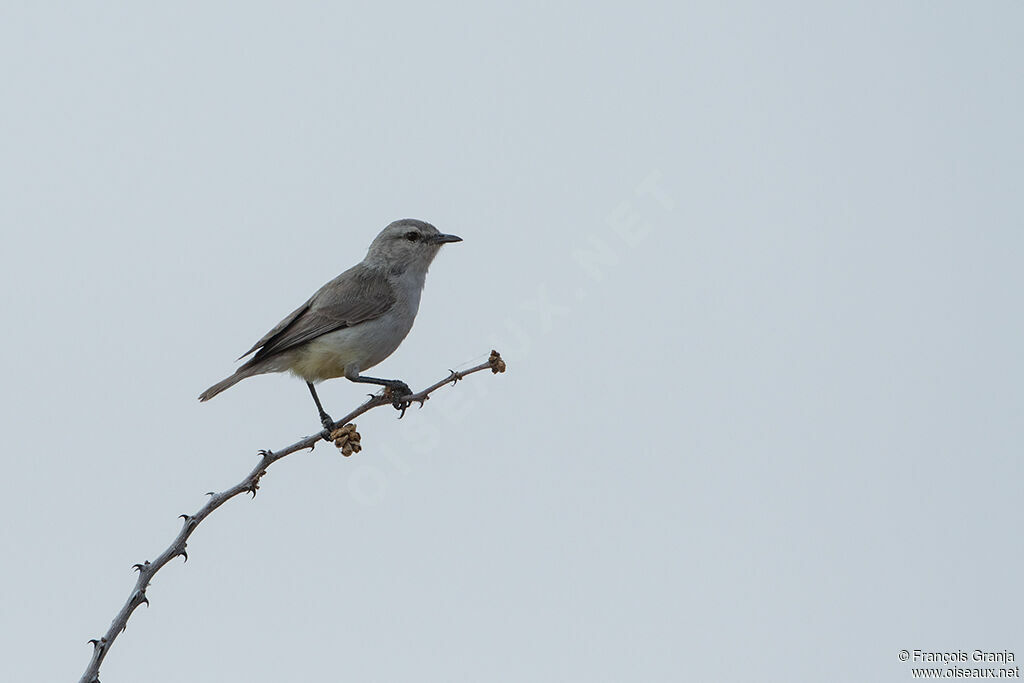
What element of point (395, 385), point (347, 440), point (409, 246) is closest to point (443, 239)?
point (409, 246)

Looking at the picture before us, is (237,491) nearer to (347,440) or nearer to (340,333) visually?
(347,440)

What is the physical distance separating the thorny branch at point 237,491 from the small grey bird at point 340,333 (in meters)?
3.06

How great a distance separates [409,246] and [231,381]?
2.37 m

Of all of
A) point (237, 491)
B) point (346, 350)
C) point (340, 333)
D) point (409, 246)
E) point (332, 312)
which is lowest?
point (237, 491)

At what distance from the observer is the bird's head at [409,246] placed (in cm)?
1073

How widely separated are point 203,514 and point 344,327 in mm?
4907

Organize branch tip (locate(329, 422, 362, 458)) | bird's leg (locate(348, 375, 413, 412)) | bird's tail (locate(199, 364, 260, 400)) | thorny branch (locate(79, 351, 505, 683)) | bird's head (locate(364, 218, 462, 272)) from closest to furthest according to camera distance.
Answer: thorny branch (locate(79, 351, 505, 683)), branch tip (locate(329, 422, 362, 458)), bird's leg (locate(348, 375, 413, 412)), bird's tail (locate(199, 364, 260, 400)), bird's head (locate(364, 218, 462, 272))

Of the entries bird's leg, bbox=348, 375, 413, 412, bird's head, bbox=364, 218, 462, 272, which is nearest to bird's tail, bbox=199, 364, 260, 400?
bird's leg, bbox=348, 375, 413, 412

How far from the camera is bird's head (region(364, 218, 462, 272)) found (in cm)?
1073

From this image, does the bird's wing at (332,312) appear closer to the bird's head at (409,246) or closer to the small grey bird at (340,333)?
the small grey bird at (340,333)

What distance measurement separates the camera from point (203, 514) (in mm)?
4859

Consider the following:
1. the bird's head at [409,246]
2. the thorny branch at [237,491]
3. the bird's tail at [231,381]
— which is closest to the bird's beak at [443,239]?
the bird's head at [409,246]

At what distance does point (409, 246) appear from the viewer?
10.9 m

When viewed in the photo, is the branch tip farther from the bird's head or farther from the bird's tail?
the bird's head
